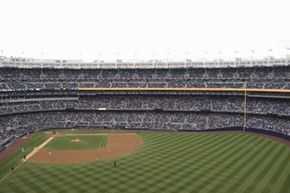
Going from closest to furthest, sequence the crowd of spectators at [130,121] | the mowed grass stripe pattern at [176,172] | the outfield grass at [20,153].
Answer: the mowed grass stripe pattern at [176,172], the outfield grass at [20,153], the crowd of spectators at [130,121]

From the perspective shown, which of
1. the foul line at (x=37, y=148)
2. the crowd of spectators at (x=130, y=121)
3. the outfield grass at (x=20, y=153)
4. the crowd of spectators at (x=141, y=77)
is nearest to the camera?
the outfield grass at (x=20, y=153)

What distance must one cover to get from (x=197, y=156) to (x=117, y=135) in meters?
27.0

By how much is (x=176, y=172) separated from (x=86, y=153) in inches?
790

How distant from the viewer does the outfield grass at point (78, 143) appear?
188 feet

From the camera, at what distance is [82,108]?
8406cm

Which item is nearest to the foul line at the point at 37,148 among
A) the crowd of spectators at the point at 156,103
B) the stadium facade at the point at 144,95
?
the stadium facade at the point at 144,95

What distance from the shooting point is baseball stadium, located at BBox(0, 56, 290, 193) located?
37.4 meters

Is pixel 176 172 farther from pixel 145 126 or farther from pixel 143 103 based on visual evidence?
pixel 143 103

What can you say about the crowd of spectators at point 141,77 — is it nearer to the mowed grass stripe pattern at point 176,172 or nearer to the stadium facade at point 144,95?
the stadium facade at point 144,95

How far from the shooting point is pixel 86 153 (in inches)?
2071

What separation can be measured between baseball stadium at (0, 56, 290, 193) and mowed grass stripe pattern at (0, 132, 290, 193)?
135 millimetres

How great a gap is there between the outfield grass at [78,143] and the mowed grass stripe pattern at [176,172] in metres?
11.2

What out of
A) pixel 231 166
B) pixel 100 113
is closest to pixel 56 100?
pixel 100 113

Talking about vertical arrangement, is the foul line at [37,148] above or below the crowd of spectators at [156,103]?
below
